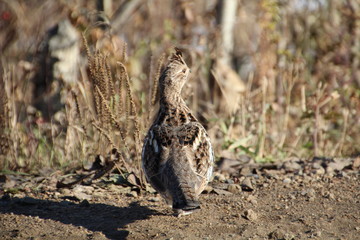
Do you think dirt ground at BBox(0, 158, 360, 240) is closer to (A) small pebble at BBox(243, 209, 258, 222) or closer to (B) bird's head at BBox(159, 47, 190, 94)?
(A) small pebble at BBox(243, 209, 258, 222)

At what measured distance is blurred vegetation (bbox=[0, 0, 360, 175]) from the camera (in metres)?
6.45

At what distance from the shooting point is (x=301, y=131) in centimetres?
809

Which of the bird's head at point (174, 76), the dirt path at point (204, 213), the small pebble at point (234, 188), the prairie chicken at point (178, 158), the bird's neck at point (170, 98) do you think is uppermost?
the bird's head at point (174, 76)

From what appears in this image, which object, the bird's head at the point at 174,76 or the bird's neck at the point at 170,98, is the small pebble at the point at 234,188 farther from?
the bird's head at the point at 174,76

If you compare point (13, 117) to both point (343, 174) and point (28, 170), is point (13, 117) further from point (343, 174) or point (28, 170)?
point (343, 174)

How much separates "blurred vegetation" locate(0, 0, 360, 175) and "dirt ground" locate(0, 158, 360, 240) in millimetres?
618

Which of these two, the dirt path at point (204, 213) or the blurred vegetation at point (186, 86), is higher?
the blurred vegetation at point (186, 86)

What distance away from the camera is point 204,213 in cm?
517

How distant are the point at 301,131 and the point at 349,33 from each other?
444 cm

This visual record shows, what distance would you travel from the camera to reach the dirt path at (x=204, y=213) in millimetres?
4660

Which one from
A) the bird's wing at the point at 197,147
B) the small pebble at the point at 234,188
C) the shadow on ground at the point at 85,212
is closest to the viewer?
the shadow on ground at the point at 85,212

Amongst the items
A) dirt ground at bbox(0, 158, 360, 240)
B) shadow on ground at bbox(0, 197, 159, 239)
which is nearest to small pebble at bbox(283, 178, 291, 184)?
dirt ground at bbox(0, 158, 360, 240)

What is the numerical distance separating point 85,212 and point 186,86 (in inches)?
105

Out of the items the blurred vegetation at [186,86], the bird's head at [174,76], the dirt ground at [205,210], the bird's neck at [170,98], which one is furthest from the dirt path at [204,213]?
the bird's head at [174,76]
